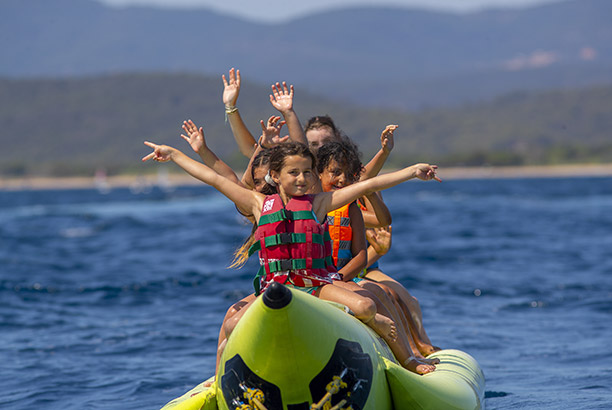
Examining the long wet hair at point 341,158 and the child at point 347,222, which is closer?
the child at point 347,222

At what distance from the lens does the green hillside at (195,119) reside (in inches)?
5148

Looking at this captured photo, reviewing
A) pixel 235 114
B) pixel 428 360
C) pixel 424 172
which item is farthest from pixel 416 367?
pixel 235 114

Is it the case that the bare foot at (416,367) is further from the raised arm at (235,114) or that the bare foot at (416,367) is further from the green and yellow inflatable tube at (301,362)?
the raised arm at (235,114)

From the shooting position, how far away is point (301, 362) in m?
3.87

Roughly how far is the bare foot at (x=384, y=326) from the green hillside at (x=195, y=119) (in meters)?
112

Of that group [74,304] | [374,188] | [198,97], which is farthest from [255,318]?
[198,97]

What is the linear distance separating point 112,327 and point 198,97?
154 m

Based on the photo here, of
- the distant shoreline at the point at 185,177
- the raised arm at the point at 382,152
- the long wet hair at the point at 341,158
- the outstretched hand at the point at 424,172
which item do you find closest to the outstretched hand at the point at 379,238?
the raised arm at the point at 382,152

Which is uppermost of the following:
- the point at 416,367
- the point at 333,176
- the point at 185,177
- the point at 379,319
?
the point at 333,176

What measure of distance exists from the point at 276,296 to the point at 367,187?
104 centimetres

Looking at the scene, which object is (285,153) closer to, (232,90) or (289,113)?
(289,113)

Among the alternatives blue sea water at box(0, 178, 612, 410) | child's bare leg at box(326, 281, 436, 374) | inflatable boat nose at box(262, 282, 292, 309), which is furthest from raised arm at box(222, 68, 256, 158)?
blue sea water at box(0, 178, 612, 410)

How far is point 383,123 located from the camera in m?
144

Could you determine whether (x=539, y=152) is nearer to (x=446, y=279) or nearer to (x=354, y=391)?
(x=446, y=279)
